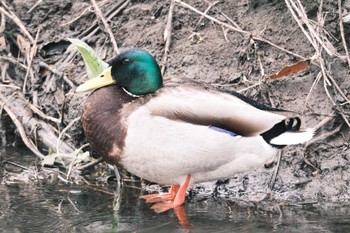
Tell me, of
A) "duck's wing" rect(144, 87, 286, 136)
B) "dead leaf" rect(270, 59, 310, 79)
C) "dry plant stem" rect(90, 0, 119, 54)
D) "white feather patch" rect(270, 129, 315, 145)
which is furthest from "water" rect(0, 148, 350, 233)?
"dry plant stem" rect(90, 0, 119, 54)

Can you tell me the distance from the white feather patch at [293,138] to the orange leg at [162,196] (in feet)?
2.51

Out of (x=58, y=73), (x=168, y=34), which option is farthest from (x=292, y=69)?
(x=58, y=73)

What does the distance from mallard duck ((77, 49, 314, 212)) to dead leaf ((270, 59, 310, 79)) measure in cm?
73

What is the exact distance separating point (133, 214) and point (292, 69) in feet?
5.47

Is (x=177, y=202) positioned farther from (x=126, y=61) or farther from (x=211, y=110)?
(x=126, y=61)

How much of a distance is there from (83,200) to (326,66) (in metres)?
1.97

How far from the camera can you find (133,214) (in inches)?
209

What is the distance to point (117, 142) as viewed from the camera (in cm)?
506

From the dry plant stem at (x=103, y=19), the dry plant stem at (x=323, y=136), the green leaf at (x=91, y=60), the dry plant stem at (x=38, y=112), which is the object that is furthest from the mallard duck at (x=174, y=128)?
the dry plant stem at (x=103, y=19)

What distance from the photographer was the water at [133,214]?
4.99m

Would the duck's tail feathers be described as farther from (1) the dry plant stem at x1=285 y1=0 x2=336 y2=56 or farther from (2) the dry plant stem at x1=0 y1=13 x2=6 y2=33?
(2) the dry plant stem at x1=0 y1=13 x2=6 y2=33

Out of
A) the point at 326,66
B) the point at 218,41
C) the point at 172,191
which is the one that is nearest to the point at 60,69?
the point at 218,41

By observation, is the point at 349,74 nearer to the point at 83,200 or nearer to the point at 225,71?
the point at 225,71

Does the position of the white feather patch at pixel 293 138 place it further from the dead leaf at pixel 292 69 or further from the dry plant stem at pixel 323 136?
the dead leaf at pixel 292 69
